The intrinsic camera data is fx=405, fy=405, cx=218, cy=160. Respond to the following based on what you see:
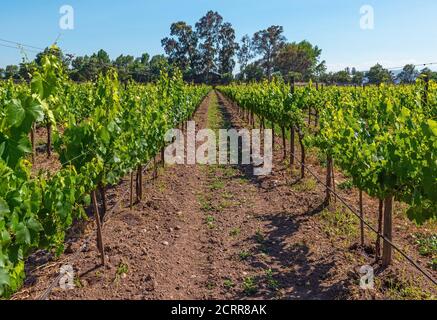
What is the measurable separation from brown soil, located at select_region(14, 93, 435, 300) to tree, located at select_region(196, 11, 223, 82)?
81.8 meters

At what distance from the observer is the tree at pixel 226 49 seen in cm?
9219

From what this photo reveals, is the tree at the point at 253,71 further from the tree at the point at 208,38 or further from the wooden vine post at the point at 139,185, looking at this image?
the wooden vine post at the point at 139,185


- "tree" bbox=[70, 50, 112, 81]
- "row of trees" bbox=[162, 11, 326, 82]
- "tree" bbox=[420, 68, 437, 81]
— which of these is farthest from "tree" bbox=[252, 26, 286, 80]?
"tree" bbox=[420, 68, 437, 81]

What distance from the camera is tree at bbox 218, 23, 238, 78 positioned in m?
92.2

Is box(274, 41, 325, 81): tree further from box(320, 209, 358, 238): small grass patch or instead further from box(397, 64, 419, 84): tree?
box(320, 209, 358, 238): small grass patch

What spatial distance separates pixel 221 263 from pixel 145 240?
1313 mm

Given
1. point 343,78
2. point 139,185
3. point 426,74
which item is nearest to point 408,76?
point 343,78

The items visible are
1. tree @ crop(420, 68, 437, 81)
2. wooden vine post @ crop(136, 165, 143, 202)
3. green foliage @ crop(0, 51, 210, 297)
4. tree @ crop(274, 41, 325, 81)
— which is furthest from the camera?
tree @ crop(274, 41, 325, 81)

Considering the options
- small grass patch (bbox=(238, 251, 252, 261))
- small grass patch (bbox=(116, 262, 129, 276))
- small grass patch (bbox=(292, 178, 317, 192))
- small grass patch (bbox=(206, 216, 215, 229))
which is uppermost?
small grass patch (bbox=(292, 178, 317, 192))

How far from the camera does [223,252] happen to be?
19.7 ft

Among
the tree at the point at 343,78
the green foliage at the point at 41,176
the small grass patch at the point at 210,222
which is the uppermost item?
the tree at the point at 343,78

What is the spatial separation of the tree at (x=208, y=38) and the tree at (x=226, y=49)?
1166mm

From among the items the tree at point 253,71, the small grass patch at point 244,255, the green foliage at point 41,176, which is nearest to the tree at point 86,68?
the green foliage at point 41,176

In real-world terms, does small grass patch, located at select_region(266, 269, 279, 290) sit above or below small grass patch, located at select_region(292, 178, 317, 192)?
below
